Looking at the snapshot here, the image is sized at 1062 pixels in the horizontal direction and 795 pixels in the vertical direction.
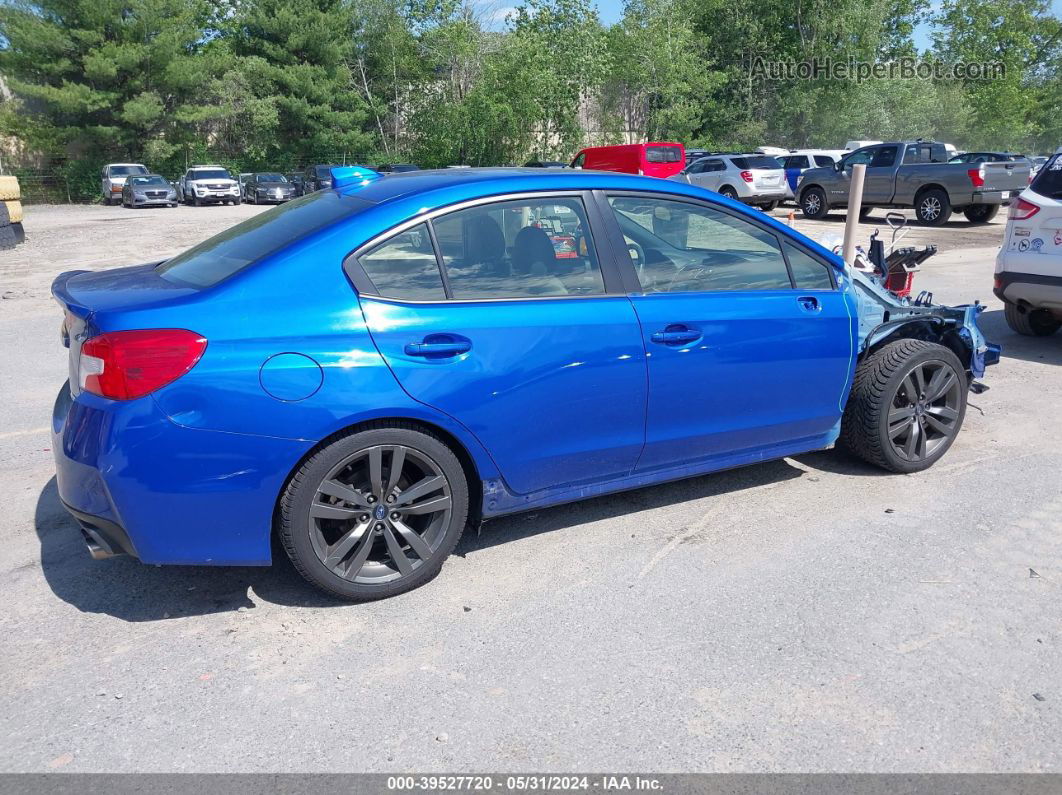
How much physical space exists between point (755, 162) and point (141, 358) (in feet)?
79.7

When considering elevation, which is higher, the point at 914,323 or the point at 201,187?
the point at 914,323

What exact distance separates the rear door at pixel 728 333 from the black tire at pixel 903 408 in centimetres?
25

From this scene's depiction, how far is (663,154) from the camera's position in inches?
849

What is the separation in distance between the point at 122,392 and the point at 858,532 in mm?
3210

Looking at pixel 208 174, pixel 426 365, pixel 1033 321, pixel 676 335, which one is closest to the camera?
pixel 426 365

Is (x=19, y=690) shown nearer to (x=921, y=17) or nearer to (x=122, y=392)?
(x=122, y=392)

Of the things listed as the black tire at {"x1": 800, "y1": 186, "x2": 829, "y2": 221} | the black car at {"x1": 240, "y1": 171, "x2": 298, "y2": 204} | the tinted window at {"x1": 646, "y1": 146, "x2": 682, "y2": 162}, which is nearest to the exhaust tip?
the tinted window at {"x1": 646, "y1": 146, "x2": 682, "y2": 162}

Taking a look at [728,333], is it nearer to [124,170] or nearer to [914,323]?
[914,323]

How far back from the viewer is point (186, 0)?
41781 mm

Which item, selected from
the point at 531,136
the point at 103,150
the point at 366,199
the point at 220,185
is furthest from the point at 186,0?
the point at 366,199

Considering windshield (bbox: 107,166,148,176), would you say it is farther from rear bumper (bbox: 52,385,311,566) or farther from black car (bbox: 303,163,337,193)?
rear bumper (bbox: 52,385,311,566)

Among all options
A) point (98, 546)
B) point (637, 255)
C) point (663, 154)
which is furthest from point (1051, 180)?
point (663, 154)

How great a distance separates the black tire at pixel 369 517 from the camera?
3279 mm

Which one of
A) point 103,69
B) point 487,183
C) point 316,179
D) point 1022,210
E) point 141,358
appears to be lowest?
point 316,179
